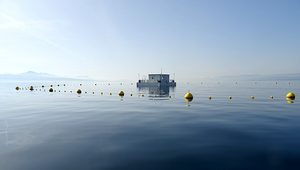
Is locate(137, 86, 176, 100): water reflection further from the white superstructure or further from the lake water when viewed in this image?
the white superstructure

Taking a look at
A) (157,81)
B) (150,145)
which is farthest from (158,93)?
(157,81)

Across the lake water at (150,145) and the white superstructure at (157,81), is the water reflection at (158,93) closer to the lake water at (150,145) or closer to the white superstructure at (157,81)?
the lake water at (150,145)

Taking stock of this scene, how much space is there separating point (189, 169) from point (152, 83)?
104805 mm

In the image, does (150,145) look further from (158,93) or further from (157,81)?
(157,81)

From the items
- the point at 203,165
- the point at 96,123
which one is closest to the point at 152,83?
the point at 96,123

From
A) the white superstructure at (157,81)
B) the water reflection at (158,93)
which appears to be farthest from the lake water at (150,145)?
the white superstructure at (157,81)

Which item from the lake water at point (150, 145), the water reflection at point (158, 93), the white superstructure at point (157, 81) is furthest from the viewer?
the white superstructure at point (157, 81)

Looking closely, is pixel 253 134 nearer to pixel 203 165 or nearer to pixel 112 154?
pixel 203 165

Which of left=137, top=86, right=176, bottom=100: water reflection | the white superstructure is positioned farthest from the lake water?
the white superstructure

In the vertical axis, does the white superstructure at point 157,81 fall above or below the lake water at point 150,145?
above

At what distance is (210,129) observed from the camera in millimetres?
13484

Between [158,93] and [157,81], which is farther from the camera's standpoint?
[157,81]

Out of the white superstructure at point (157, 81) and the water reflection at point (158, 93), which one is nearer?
the water reflection at point (158, 93)

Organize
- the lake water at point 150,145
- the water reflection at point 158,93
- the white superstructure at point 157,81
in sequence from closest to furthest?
the lake water at point 150,145, the water reflection at point 158,93, the white superstructure at point 157,81
